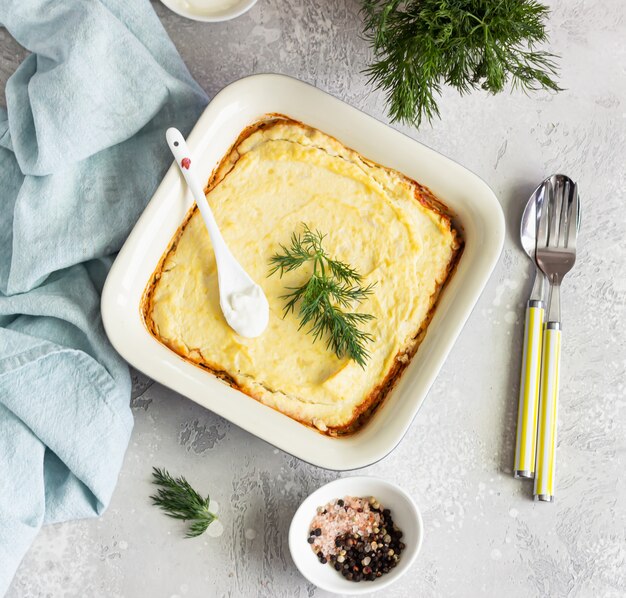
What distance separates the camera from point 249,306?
5.34 feet

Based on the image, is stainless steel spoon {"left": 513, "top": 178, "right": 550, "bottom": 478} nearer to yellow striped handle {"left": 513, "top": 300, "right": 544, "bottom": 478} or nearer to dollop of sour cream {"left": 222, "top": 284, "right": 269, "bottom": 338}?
yellow striped handle {"left": 513, "top": 300, "right": 544, "bottom": 478}

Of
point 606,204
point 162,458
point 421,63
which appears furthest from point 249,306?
point 606,204

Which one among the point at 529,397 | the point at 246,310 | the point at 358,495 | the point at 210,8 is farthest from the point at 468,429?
the point at 210,8

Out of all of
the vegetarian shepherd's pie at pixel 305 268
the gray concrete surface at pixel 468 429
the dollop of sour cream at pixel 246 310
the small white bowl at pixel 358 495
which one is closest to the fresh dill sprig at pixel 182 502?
the gray concrete surface at pixel 468 429

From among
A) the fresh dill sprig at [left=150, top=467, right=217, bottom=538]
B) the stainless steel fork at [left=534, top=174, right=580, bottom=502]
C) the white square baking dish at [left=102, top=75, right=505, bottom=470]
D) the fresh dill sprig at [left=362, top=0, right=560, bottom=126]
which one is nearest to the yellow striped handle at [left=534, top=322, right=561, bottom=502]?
the stainless steel fork at [left=534, top=174, right=580, bottom=502]

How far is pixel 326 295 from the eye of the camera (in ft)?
5.34

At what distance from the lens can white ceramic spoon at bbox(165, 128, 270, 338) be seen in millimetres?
1627

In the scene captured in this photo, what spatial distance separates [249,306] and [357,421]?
38 cm

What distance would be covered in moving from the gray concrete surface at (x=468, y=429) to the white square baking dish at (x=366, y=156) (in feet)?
0.83

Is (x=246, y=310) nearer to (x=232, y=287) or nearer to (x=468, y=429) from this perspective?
(x=232, y=287)

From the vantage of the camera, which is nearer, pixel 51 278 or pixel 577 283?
pixel 51 278

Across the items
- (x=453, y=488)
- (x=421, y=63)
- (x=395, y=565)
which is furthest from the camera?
(x=453, y=488)

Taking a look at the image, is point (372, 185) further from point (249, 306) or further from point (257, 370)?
point (257, 370)

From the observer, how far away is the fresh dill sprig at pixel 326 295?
64.2 inches
